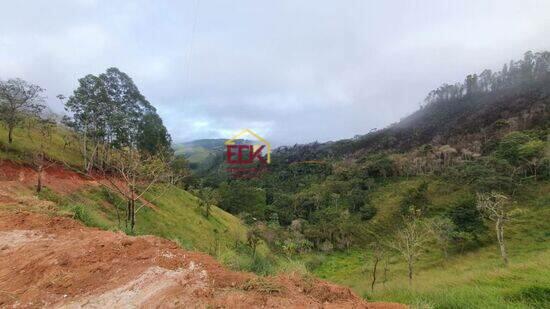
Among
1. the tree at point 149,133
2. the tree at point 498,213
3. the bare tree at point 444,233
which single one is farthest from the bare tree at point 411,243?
the tree at point 149,133

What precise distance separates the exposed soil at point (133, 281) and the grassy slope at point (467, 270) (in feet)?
6.84

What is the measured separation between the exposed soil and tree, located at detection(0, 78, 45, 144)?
2111 cm

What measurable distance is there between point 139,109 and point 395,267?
29816 millimetres

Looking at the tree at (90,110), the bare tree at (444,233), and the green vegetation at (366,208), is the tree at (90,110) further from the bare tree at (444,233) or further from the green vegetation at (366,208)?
the bare tree at (444,233)

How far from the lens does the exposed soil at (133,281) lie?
4785mm

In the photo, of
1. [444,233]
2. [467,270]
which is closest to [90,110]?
[467,270]

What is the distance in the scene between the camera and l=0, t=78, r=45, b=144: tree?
950 inches

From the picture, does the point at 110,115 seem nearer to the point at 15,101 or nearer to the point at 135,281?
the point at 15,101

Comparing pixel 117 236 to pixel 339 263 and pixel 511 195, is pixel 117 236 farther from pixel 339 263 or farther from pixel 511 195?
pixel 511 195

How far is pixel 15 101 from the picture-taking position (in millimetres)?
24531

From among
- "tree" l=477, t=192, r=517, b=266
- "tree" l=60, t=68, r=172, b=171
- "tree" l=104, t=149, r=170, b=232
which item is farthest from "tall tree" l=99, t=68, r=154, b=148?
"tree" l=477, t=192, r=517, b=266

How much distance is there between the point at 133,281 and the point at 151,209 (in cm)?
2163

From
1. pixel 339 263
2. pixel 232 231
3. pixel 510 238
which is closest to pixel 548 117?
pixel 510 238

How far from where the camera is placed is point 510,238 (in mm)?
33281
